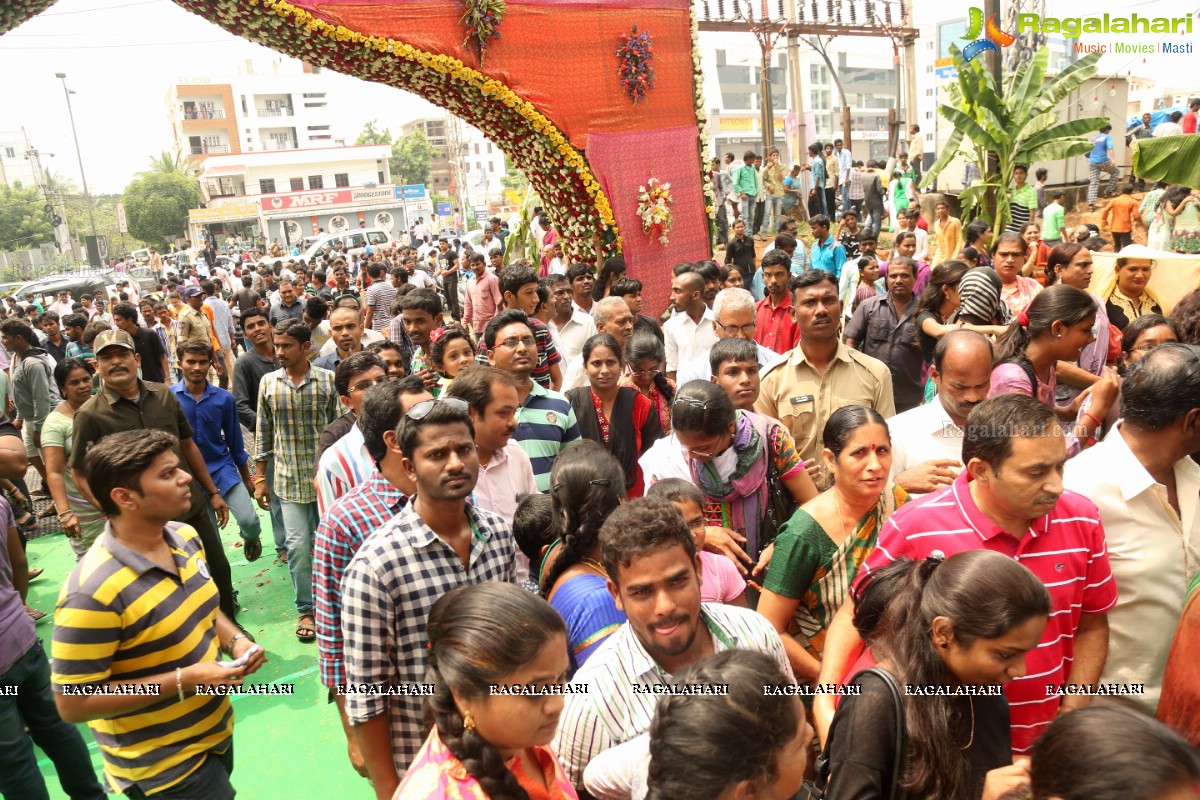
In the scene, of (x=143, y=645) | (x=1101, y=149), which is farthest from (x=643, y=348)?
(x=1101, y=149)

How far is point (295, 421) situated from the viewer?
5027mm

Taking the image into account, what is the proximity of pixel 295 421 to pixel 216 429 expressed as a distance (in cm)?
63

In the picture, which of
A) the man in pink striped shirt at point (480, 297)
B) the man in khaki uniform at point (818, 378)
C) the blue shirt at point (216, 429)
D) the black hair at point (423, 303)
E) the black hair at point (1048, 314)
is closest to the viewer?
the black hair at point (1048, 314)

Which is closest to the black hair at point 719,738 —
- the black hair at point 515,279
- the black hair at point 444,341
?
the black hair at point 444,341

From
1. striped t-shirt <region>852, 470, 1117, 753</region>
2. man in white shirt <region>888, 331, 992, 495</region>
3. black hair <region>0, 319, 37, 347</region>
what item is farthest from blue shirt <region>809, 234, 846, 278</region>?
black hair <region>0, 319, 37, 347</region>

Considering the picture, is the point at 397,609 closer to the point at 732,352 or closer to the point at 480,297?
the point at 732,352

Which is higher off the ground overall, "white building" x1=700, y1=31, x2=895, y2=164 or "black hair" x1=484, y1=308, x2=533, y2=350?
"white building" x1=700, y1=31, x2=895, y2=164

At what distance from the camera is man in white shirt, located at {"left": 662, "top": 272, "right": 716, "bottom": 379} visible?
5.95 metres

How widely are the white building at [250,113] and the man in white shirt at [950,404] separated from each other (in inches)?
2805

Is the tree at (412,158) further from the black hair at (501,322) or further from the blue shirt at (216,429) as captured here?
the black hair at (501,322)

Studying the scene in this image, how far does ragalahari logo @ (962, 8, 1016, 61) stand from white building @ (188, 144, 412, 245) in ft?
143

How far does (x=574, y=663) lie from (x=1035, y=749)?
50.0 inches

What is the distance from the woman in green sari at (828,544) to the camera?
102 inches

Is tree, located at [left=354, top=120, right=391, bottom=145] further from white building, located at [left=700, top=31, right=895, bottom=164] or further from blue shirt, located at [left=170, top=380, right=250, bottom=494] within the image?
blue shirt, located at [left=170, top=380, right=250, bottom=494]
